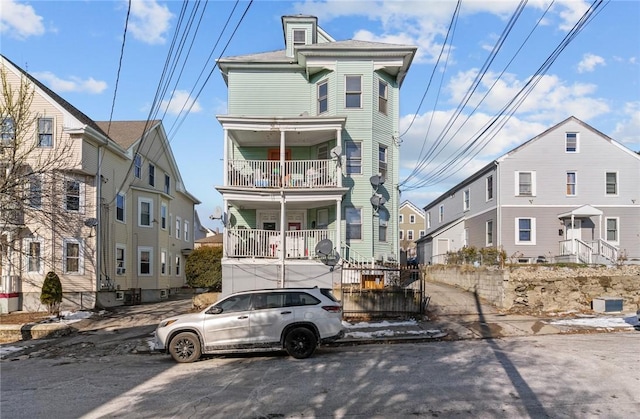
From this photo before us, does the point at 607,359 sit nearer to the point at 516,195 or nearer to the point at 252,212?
the point at 252,212

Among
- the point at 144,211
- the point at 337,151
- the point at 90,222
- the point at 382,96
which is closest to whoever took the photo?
the point at 337,151

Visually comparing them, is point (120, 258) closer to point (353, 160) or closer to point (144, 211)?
point (144, 211)

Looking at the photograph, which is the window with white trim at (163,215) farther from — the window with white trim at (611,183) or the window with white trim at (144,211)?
the window with white trim at (611,183)

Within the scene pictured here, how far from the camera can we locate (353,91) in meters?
21.0

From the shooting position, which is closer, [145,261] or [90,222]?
[90,222]

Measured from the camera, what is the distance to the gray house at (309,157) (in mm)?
18828

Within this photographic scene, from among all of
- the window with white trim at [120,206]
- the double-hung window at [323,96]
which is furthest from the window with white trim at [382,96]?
the window with white trim at [120,206]

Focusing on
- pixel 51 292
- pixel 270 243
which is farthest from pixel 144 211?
pixel 270 243

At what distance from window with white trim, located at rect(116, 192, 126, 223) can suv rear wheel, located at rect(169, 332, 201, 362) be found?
1557 centimetres

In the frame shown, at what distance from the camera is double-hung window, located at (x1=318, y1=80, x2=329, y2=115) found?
21.5 meters

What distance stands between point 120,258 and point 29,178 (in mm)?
7099

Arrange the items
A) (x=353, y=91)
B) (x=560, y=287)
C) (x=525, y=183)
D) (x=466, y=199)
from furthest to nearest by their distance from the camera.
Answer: (x=466, y=199) < (x=525, y=183) < (x=353, y=91) < (x=560, y=287)

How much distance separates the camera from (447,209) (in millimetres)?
37719

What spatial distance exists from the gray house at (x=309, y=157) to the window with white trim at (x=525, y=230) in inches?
354
